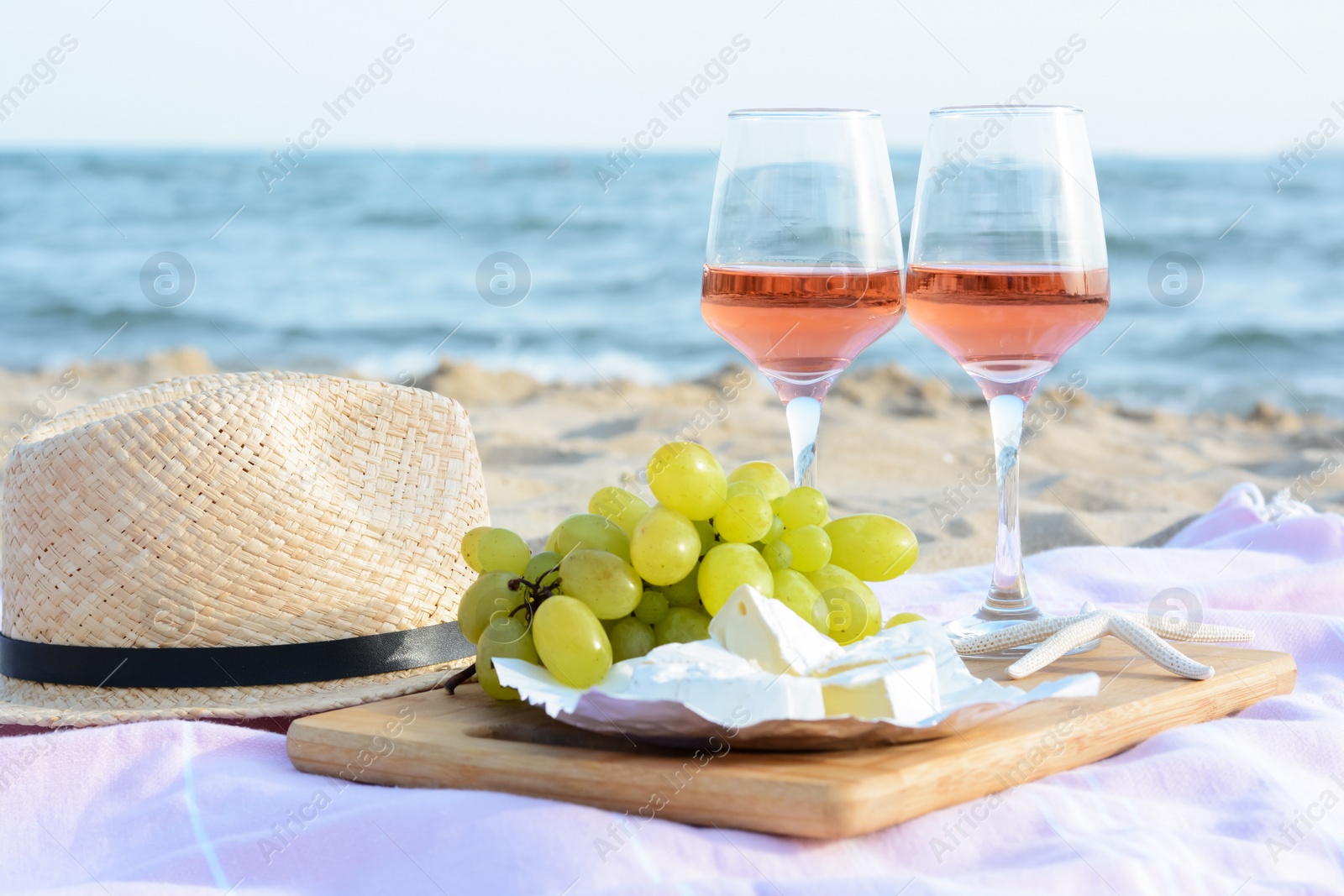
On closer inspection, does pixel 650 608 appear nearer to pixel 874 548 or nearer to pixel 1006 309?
pixel 874 548

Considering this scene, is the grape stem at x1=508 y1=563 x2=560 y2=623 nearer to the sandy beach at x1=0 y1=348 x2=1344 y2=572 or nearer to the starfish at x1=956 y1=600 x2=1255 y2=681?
the starfish at x1=956 y1=600 x2=1255 y2=681

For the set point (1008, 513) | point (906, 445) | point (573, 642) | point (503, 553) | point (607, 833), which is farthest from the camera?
point (906, 445)

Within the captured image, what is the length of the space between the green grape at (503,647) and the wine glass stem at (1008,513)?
0.59m

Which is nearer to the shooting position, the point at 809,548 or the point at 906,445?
the point at 809,548

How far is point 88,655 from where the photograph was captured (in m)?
1.65

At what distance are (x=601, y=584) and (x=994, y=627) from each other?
1.86ft

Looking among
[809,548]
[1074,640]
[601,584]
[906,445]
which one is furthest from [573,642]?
[906,445]

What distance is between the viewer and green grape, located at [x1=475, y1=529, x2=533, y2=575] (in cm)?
149

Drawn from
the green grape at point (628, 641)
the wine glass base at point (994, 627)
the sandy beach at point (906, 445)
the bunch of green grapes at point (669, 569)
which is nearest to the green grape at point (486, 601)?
the bunch of green grapes at point (669, 569)

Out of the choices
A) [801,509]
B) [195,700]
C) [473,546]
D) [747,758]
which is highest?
[801,509]

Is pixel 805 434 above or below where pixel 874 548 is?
A: above

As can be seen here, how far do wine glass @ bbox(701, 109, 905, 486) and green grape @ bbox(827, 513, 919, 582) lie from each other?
0.23m

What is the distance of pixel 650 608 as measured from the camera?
1.42 metres

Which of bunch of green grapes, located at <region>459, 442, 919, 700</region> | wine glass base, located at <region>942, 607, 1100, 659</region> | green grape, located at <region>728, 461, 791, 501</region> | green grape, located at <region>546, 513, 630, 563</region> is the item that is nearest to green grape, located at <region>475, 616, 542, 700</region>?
bunch of green grapes, located at <region>459, 442, 919, 700</region>
